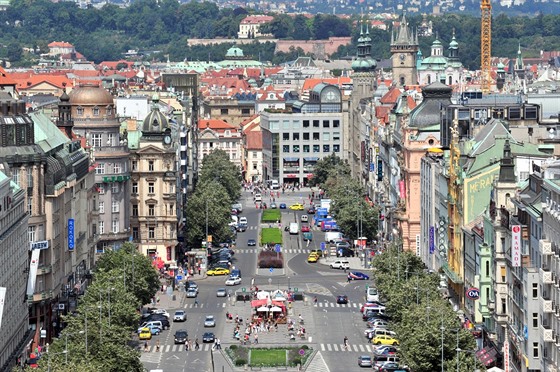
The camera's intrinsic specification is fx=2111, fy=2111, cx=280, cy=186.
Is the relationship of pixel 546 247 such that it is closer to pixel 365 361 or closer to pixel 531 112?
pixel 365 361

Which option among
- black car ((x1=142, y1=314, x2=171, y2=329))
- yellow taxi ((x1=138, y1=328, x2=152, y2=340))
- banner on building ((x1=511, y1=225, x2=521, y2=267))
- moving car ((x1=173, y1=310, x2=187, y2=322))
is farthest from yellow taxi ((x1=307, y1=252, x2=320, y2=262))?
banner on building ((x1=511, y1=225, x2=521, y2=267))

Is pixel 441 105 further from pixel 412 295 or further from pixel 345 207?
pixel 412 295

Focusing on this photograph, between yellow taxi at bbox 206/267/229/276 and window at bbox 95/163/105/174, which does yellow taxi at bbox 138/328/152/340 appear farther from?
yellow taxi at bbox 206/267/229/276

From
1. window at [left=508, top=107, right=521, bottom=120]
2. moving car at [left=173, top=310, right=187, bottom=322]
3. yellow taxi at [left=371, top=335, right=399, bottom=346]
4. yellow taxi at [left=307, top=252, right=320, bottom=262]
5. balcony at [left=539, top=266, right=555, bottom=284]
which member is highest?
window at [left=508, top=107, right=521, bottom=120]

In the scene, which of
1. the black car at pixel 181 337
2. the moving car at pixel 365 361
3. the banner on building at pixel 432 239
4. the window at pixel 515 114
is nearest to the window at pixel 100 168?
the banner on building at pixel 432 239

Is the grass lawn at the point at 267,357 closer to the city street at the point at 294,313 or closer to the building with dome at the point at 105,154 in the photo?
the city street at the point at 294,313
